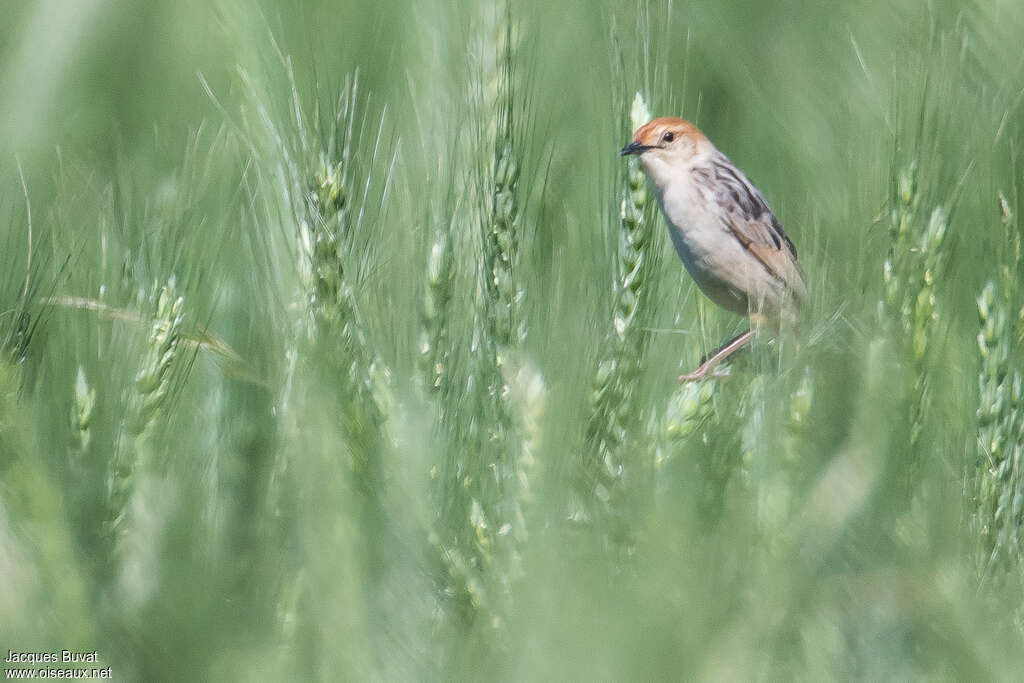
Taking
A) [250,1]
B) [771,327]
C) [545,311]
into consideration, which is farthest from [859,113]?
[250,1]

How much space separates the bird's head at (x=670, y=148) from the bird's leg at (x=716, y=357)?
1.87 ft

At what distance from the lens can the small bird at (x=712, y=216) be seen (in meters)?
2.01

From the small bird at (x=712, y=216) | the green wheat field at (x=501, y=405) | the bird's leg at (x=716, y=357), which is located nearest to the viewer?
the green wheat field at (x=501, y=405)

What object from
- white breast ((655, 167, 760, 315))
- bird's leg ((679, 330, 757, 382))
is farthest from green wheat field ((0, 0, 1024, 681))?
white breast ((655, 167, 760, 315))

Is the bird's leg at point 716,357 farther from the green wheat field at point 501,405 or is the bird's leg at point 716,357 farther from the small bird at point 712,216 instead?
the small bird at point 712,216

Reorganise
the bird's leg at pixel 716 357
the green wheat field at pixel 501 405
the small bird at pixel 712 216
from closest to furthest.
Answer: the green wheat field at pixel 501 405 → the bird's leg at pixel 716 357 → the small bird at pixel 712 216

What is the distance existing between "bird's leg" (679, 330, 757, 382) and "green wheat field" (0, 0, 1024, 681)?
0.02m

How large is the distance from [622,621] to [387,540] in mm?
270

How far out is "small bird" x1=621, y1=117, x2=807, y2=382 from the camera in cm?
201

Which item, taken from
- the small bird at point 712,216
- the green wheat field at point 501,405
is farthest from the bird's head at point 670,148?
the green wheat field at point 501,405

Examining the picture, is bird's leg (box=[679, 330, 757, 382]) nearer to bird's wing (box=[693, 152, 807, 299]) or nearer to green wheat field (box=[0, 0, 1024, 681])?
green wheat field (box=[0, 0, 1024, 681])

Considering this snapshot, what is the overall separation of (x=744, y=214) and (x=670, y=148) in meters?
0.18

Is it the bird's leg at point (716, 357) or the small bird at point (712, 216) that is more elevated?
the small bird at point (712, 216)

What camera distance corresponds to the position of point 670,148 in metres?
2.08
